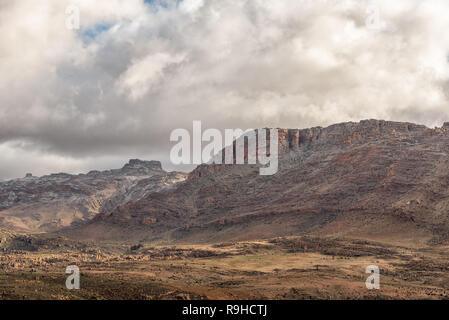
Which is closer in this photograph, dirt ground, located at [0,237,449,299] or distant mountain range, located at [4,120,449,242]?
dirt ground, located at [0,237,449,299]

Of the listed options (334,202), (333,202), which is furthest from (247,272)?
(333,202)

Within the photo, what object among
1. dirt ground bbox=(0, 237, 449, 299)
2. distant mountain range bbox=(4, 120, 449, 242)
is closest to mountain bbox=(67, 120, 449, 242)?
distant mountain range bbox=(4, 120, 449, 242)

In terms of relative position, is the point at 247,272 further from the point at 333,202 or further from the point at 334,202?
the point at 333,202

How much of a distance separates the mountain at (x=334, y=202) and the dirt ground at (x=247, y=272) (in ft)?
67.7

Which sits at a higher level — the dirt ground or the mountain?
the mountain

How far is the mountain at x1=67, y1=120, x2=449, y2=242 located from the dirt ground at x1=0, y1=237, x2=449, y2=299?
67.7ft

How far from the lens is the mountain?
128750mm

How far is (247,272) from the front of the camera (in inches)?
3140

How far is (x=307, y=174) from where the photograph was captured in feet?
592

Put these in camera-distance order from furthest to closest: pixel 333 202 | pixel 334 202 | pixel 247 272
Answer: pixel 333 202
pixel 334 202
pixel 247 272

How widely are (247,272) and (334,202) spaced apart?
253 feet

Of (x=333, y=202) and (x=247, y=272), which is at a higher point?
(x=333, y=202)

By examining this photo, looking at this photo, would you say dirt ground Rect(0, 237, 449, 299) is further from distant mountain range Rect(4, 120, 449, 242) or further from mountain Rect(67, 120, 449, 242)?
distant mountain range Rect(4, 120, 449, 242)
